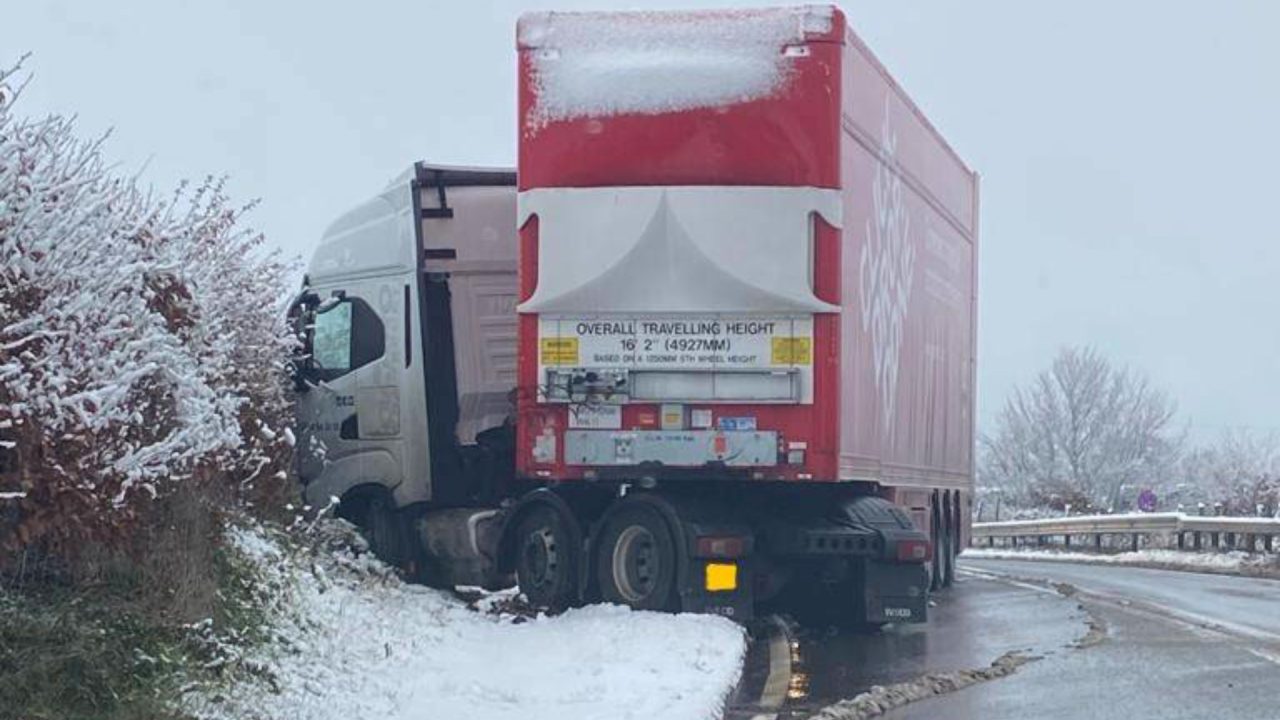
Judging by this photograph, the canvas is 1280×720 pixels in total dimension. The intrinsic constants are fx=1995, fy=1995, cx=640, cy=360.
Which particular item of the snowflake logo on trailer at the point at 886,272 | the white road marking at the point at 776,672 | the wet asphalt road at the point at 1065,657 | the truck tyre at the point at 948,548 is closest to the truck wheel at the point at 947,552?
the truck tyre at the point at 948,548

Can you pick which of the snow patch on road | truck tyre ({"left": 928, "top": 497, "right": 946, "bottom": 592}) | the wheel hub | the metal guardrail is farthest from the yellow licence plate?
the metal guardrail

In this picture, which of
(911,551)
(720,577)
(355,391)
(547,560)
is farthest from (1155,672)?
(355,391)

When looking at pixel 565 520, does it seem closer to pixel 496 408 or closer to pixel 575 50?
pixel 496 408

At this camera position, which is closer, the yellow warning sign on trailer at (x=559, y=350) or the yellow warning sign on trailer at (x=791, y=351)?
the yellow warning sign on trailer at (x=791, y=351)

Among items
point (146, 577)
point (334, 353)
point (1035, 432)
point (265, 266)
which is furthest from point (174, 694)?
point (1035, 432)

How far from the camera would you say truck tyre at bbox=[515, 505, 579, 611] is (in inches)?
582

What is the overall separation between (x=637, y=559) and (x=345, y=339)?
4083 mm

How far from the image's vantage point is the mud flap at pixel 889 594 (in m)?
14.7

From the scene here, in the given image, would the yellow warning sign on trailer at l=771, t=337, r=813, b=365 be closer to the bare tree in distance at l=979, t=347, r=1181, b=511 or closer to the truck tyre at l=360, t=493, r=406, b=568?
the truck tyre at l=360, t=493, r=406, b=568

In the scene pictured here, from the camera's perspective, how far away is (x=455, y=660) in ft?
38.1

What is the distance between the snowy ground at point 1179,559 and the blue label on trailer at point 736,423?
15756 millimetres

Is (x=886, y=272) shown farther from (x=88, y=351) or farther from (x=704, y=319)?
(x=88, y=351)

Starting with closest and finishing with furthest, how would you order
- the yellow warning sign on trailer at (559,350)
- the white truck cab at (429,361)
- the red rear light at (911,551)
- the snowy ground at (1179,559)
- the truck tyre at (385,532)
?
the yellow warning sign on trailer at (559,350), the red rear light at (911,551), the white truck cab at (429,361), the truck tyre at (385,532), the snowy ground at (1179,559)

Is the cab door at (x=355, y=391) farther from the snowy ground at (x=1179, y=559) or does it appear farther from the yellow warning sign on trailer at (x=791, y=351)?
the snowy ground at (x=1179, y=559)
